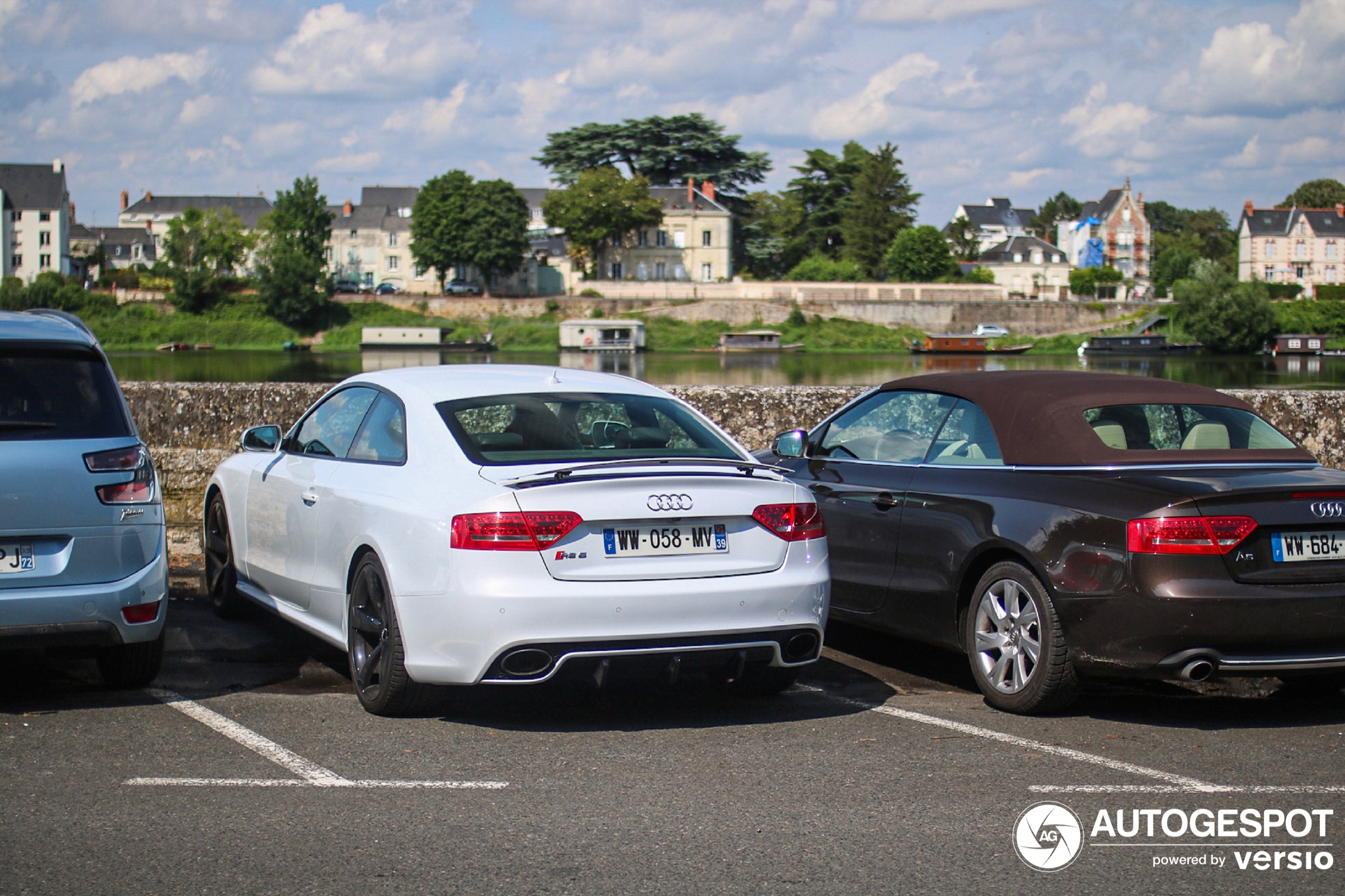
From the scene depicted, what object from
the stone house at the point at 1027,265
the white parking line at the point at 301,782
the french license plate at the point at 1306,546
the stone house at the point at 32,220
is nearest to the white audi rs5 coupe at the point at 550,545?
the white parking line at the point at 301,782

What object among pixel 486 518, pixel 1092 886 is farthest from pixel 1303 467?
pixel 486 518

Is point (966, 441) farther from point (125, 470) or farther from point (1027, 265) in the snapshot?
point (1027, 265)

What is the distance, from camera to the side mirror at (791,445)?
7457 millimetres

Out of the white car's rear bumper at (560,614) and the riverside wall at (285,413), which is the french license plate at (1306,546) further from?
the riverside wall at (285,413)

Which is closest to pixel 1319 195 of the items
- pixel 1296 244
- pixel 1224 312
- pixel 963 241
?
pixel 1296 244

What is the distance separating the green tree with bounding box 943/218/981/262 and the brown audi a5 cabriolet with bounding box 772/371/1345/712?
144957 mm

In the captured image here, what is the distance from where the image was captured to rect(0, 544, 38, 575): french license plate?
5.62m

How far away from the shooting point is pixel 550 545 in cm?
523

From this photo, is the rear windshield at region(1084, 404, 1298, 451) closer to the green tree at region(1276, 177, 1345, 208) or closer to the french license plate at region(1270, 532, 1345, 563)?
the french license plate at region(1270, 532, 1345, 563)

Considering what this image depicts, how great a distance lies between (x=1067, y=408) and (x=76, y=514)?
4.55m

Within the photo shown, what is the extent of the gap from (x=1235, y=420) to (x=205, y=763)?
5.00m

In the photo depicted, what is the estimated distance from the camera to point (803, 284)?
4702 inches

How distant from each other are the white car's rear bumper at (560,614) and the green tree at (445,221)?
113853 millimetres

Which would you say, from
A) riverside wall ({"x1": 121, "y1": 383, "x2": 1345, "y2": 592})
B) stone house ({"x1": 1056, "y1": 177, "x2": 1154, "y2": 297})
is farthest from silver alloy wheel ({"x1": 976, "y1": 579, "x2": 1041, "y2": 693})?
stone house ({"x1": 1056, "y1": 177, "x2": 1154, "y2": 297})
